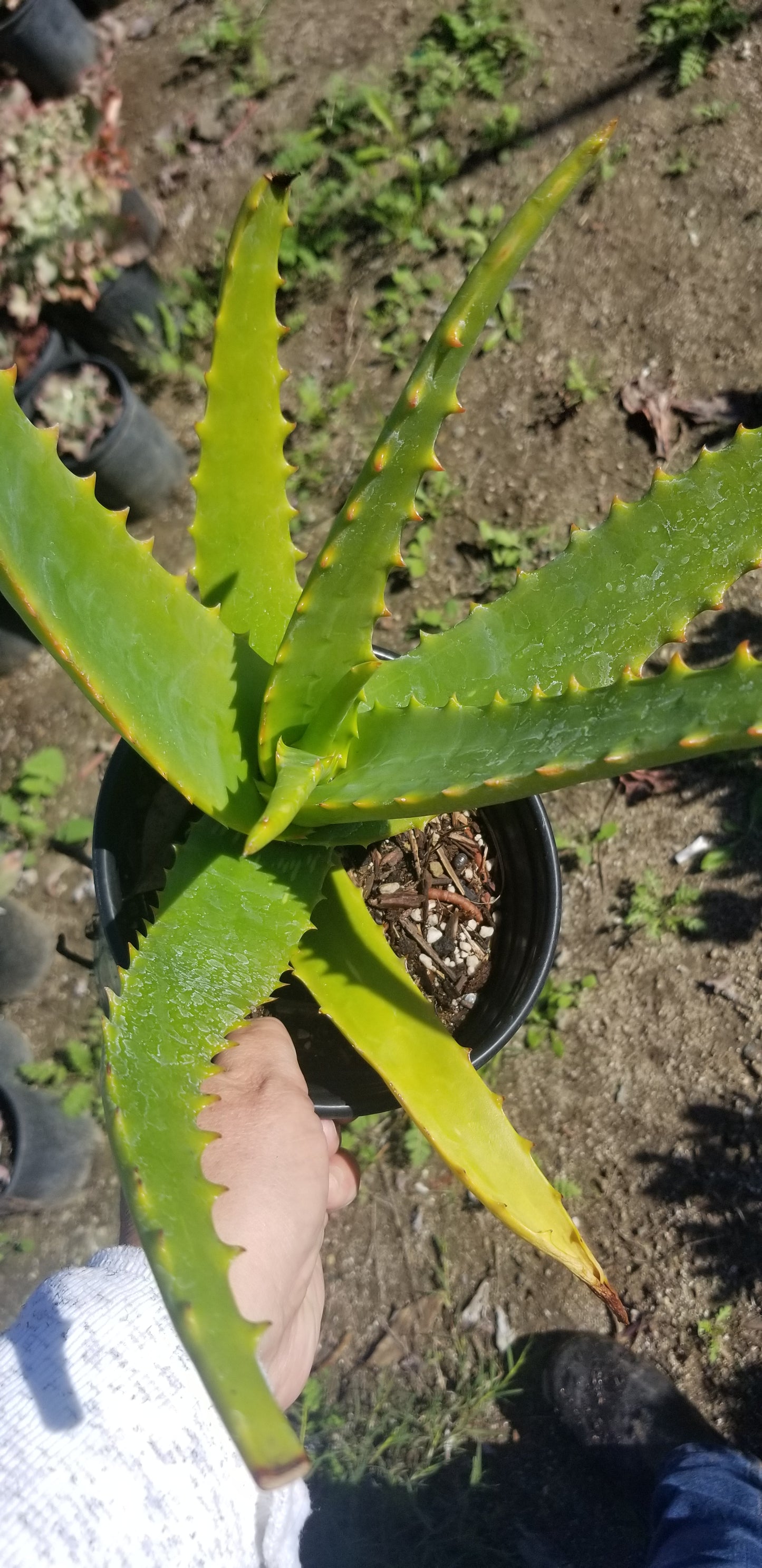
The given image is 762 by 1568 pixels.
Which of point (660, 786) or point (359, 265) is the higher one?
point (359, 265)

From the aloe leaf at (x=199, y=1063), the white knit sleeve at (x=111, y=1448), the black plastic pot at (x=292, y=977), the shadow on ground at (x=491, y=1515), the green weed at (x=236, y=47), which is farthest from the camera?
the green weed at (x=236, y=47)

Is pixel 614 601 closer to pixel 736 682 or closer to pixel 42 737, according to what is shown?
pixel 736 682

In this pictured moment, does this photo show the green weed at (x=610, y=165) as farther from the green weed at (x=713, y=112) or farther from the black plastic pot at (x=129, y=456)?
the black plastic pot at (x=129, y=456)

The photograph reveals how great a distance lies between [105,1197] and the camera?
2250 millimetres

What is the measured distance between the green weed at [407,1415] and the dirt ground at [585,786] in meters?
0.06

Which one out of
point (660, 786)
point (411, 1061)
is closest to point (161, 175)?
point (660, 786)

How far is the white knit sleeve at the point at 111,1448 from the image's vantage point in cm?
96

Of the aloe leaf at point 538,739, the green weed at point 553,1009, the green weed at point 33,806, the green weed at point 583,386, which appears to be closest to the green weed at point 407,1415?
the green weed at point 553,1009

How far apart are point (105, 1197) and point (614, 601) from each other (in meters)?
1.84

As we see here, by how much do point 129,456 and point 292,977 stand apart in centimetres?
142

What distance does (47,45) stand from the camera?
2.71 m

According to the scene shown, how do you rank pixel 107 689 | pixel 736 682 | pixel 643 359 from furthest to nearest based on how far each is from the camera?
pixel 643 359, pixel 107 689, pixel 736 682

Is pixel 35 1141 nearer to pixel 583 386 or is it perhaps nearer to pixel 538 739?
pixel 538 739

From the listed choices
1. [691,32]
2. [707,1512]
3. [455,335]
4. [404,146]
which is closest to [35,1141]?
[707,1512]
